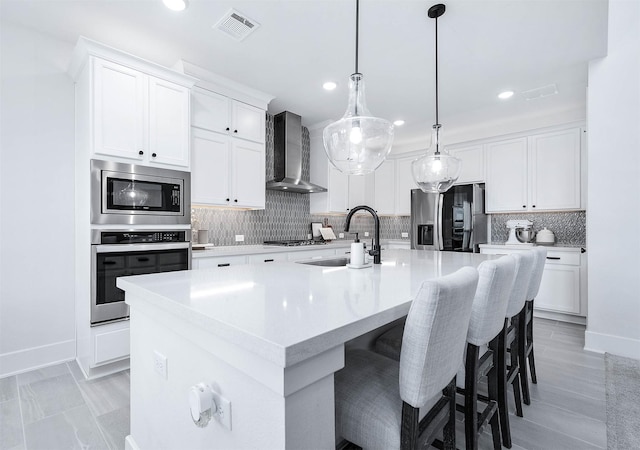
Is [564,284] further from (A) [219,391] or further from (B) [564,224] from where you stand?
(A) [219,391]

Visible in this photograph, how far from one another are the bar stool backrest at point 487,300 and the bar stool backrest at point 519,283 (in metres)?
0.40

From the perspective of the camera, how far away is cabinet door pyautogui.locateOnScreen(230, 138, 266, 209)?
345 centimetres

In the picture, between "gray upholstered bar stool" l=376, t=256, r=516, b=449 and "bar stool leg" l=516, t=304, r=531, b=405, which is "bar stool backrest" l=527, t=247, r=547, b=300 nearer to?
"bar stool leg" l=516, t=304, r=531, b=405

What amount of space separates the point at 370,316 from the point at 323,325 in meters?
0.16

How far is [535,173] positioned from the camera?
4133 millimetres

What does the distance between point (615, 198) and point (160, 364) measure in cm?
369

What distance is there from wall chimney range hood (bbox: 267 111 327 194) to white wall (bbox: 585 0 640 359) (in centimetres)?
299

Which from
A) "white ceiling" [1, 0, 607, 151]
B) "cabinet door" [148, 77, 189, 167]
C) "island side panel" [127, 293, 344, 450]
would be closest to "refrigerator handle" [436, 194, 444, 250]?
"white ceiling" [1, 0, 607, 151]

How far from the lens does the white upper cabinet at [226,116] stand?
10.3ft

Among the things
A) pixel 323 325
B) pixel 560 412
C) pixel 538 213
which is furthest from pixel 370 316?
pixel 538 213

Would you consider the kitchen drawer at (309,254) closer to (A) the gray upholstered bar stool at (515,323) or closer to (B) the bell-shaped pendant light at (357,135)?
(B) the bell-shaped pendant light at (357,135)

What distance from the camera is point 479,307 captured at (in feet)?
4.03

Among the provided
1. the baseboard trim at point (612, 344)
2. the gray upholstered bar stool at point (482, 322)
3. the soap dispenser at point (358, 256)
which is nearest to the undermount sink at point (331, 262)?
the soap dispenser at point (358, 256)

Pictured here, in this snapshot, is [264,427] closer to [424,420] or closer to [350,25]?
[424,420]
